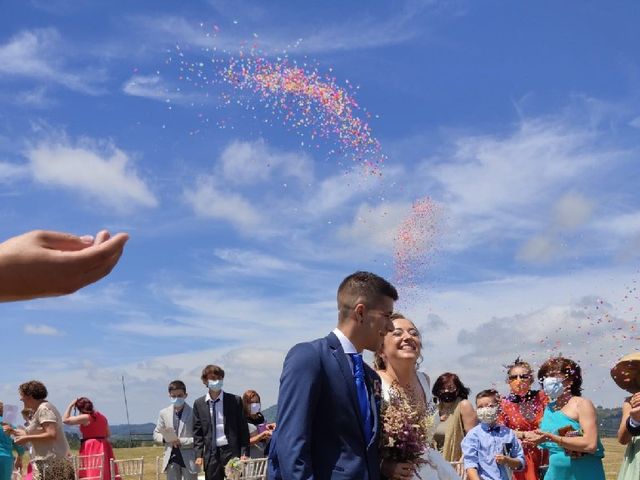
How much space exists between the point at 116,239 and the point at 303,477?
318cm

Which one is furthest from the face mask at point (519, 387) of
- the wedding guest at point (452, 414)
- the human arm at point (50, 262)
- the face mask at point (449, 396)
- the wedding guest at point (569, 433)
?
the human arm at point (50, 262)

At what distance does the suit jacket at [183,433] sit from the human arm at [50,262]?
11924 mm

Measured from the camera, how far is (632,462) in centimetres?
731

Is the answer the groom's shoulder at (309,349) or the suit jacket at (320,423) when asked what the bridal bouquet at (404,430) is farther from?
the groom's shoulder at (309,349)

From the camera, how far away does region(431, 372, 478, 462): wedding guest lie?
29.7 ft

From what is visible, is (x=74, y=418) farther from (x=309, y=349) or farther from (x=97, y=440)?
(x=309, y=349)

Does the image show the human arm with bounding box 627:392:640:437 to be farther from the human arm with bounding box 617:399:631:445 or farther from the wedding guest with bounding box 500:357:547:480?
the wedding guest with bounding box 500:357:547:480

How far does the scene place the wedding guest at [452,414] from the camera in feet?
29.7

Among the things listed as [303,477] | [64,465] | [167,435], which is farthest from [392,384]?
[167,435]

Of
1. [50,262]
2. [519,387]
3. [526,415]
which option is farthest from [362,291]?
[526,415]

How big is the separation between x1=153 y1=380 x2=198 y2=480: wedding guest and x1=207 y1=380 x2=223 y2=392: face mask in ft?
4.07

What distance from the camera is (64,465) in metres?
10.6

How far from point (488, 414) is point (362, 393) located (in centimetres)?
420

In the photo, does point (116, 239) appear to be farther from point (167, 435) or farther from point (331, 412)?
point (167, 435)
